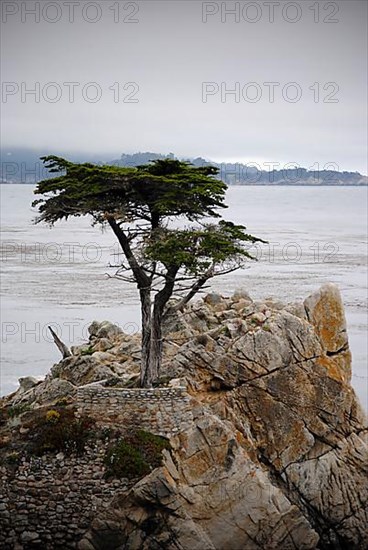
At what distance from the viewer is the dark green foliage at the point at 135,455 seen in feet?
59.8

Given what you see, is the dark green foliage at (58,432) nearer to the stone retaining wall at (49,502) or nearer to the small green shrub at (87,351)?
the stone retaining wall at (49,502)

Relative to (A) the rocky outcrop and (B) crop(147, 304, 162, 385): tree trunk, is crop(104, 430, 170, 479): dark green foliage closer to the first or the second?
(A) the rocky outcrop

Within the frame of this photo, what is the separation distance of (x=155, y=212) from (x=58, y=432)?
600 cm

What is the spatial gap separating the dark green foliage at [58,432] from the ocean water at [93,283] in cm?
467

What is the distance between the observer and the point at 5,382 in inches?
1182

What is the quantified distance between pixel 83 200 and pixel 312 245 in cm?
5112

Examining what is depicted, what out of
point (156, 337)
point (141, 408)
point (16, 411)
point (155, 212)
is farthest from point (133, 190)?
point (16, 411)

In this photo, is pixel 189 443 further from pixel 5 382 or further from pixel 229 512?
pixel 5 382

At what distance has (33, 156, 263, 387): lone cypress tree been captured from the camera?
19719 millimetres

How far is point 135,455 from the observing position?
1839 centimetres

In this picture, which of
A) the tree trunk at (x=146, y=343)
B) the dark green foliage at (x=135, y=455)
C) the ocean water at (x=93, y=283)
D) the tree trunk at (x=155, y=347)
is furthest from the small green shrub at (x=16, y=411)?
the ocean water at (x=93, y=283)

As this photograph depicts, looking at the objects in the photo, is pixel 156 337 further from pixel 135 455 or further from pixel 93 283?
pixel 93 283

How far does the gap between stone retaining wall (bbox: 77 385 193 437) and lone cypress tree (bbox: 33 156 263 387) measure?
1256 mm

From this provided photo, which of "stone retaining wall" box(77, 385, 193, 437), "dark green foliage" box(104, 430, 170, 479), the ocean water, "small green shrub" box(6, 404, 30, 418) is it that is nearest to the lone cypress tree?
"stone retaining wall" box(77, 385, 193, 437)
